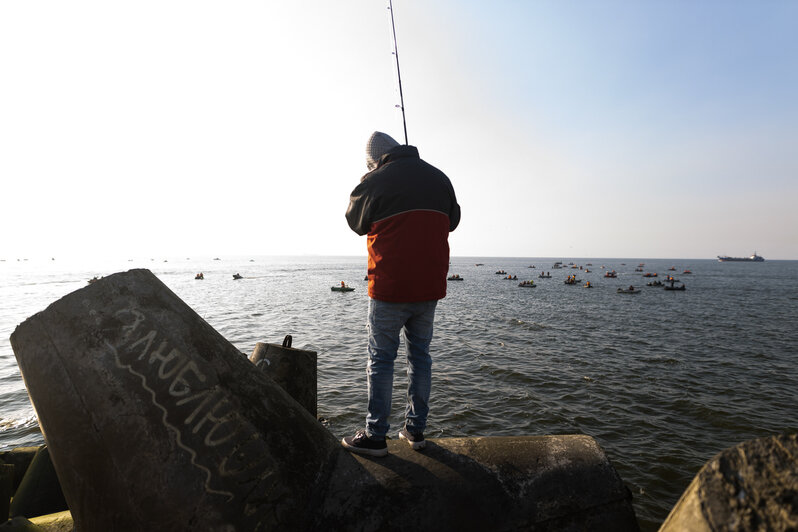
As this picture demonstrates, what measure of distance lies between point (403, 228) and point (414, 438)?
1723 mm

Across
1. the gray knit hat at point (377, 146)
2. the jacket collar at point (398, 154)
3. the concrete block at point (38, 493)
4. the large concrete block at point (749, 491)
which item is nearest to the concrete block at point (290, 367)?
the concrete block at point (38, 493)

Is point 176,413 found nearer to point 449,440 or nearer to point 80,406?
point 80,406

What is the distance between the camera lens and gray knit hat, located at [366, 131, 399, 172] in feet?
10.6

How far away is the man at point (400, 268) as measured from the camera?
270 centimetres

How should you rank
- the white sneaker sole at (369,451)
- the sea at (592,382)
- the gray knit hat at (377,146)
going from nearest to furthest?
the white sneaker sole at (369,451), the gray knit hat at (377,146), the sea at (592,382)

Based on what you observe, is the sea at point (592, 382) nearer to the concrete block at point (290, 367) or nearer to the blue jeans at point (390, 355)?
the concrete block at point (290, 367)

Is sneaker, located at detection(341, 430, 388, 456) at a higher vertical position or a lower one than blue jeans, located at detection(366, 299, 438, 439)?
lower

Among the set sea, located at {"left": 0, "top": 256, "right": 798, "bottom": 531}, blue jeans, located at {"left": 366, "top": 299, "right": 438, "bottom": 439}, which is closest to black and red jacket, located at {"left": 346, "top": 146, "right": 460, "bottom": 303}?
blue jeans, located at {"left": 366, "top": 299, "right": 438, "bottom": 439}

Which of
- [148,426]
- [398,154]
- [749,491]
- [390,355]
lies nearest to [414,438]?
[390,355]

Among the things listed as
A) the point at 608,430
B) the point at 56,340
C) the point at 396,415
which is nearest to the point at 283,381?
the point at 56,340

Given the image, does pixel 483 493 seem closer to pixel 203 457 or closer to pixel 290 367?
pixel 203 457

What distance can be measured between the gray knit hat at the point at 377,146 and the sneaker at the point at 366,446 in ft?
7.73

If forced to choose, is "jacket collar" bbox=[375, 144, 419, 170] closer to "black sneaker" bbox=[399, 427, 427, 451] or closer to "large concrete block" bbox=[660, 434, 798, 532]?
"black sneaker" bbox=[399, 427, 427, 451]

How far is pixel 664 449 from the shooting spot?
753 cm
